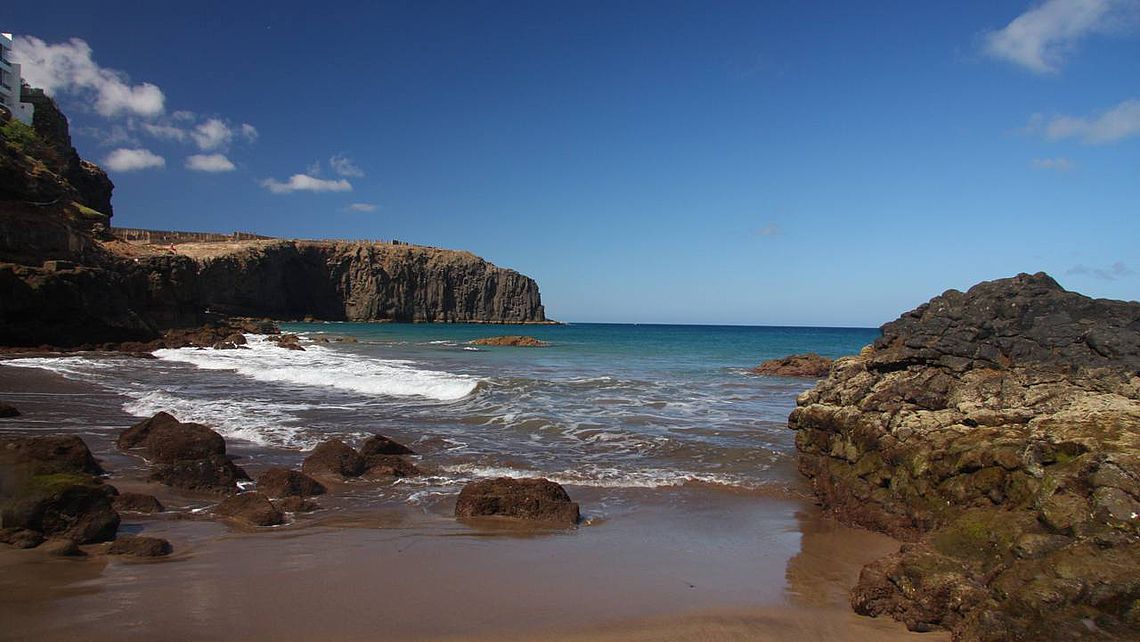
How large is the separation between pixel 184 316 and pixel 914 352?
45.7 metres

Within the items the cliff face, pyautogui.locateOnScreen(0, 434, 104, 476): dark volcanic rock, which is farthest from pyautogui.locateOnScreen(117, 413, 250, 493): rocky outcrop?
the cliff face

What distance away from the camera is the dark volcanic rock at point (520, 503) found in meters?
6.93

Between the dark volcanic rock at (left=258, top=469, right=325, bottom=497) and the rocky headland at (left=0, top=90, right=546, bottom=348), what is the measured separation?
83.3 feet

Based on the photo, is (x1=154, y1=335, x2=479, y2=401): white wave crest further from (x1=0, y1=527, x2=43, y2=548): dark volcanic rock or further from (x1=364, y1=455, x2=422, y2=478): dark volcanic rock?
(x1=0, y1=527, x2=43, y2=548): dark volcanic rock

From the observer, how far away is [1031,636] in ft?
12.3

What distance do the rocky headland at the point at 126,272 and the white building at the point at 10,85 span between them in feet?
4.41

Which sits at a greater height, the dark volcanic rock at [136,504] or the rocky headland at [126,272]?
the rocky headland at [126,272]

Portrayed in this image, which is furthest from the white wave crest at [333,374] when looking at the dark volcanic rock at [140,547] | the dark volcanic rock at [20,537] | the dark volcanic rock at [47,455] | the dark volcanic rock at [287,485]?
the dark volcanic rock at [20,537]

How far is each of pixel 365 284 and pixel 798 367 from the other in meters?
96.6

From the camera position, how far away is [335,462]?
8.89 metres

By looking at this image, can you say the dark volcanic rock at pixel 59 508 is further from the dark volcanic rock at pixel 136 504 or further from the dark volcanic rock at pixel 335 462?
the dark volcanic rock at pixel 335 462

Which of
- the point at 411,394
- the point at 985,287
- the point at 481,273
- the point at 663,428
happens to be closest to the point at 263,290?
the point at 481,273

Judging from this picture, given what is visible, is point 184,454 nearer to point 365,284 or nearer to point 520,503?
point 520,503

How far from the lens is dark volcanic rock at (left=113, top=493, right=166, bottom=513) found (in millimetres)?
Result: 6602
